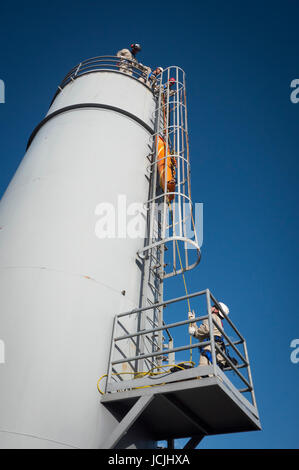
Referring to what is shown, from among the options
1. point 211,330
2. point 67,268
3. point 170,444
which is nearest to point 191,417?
point 170,444

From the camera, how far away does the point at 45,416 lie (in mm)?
5441

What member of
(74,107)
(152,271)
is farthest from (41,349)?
(74,107)

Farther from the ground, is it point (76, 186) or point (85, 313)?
point (76, 186)

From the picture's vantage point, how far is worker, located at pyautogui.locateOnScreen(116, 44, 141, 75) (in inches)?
526

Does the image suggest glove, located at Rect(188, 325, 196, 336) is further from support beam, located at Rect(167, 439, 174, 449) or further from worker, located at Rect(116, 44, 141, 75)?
worker, located at Rect(116, 44, 141, 75)

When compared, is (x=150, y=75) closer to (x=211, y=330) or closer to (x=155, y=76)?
(x=155, y=76)

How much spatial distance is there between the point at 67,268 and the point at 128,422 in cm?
290

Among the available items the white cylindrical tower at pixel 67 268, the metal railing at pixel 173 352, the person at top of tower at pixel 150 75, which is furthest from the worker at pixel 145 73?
the metal railing at pixel 173 352

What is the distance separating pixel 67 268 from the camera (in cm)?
710

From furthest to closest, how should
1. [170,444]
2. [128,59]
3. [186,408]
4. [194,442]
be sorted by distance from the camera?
[128,59], [170,444], [194,442], [186,408]

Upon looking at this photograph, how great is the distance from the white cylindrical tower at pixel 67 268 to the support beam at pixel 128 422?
23cm

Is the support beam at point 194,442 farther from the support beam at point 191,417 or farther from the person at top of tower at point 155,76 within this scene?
the person at top of tower at point 155,76
